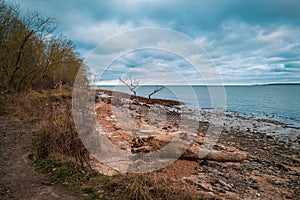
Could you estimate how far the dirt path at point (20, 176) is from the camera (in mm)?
4051

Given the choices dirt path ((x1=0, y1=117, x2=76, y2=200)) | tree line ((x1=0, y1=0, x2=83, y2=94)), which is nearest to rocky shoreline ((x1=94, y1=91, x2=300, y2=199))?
dirt path ((x1=0, y1=117, x2=76, y2=200))

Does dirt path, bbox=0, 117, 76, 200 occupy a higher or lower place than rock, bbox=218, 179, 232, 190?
higher

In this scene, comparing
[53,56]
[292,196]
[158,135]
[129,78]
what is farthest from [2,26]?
[292,196]

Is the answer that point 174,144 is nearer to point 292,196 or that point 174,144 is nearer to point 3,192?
point 292,196

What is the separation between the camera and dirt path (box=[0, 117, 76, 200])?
4.05 meters

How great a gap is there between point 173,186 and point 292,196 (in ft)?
12.0

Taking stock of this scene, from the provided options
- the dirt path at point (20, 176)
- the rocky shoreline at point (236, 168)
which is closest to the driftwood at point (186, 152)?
the rocky shoreline at point (236, 168)

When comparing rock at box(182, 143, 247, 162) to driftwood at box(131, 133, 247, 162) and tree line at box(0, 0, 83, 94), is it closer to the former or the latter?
driftwood at box(131, 133, 247, 162)

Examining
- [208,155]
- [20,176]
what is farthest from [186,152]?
[20,176]

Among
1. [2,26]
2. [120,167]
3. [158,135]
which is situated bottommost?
[120,167]

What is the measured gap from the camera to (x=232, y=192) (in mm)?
5430

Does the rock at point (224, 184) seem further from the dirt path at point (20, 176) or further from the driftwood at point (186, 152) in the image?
the dirt path at point (20, 176)

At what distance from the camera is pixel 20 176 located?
4816mm

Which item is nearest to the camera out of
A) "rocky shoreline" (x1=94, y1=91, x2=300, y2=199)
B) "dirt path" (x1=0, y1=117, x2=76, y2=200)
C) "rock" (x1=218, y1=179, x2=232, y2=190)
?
"dirt path" (x1=0, y1=117, x2=76, y2=200)
